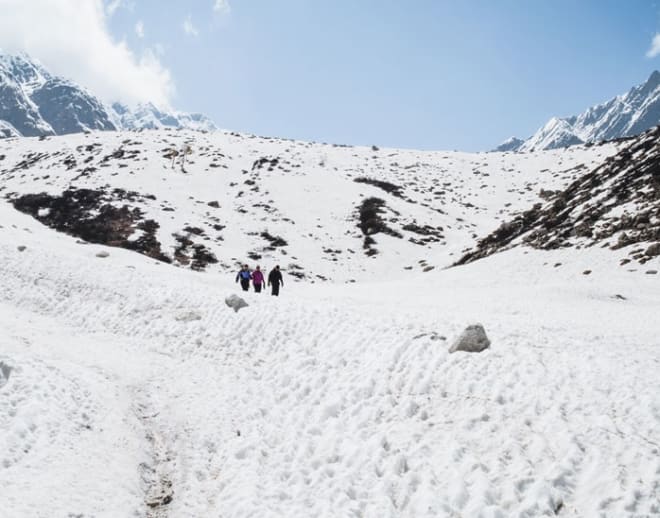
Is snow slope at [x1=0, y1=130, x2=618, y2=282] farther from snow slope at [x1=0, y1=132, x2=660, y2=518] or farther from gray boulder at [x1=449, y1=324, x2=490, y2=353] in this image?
gray boulder at [x1=449, y1=324, x2=490, y2=353]

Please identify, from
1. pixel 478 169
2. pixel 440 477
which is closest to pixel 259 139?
pixel 478 169

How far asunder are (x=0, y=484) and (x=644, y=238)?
121 ft

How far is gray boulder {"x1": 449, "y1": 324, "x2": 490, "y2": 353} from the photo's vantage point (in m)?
13.5

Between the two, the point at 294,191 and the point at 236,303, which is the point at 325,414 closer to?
the point at 236,303

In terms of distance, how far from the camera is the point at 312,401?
1295 cm

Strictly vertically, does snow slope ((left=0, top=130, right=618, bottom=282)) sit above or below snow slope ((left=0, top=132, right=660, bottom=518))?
above

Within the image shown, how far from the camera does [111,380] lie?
14.5m

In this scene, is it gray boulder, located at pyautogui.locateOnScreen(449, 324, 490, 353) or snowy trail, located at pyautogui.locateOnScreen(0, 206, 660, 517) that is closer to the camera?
snowy trail, located at pyautogui.locateOnScreen(0, 206, 660, 517)

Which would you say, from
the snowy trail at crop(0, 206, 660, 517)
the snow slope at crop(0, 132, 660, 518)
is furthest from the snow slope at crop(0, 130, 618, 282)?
the snowy trail at crop(0, 206, 660, 517)

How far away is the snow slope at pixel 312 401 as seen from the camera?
8.74m

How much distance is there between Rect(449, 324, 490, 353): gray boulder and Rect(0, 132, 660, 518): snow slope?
33cm

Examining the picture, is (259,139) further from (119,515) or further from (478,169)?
(119,515)

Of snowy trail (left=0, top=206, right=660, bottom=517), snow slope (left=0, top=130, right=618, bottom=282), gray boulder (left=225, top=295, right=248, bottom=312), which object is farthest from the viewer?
snow slope (left=0, top=130, right=618, bottom=282)

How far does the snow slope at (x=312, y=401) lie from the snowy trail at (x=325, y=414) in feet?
0.16
